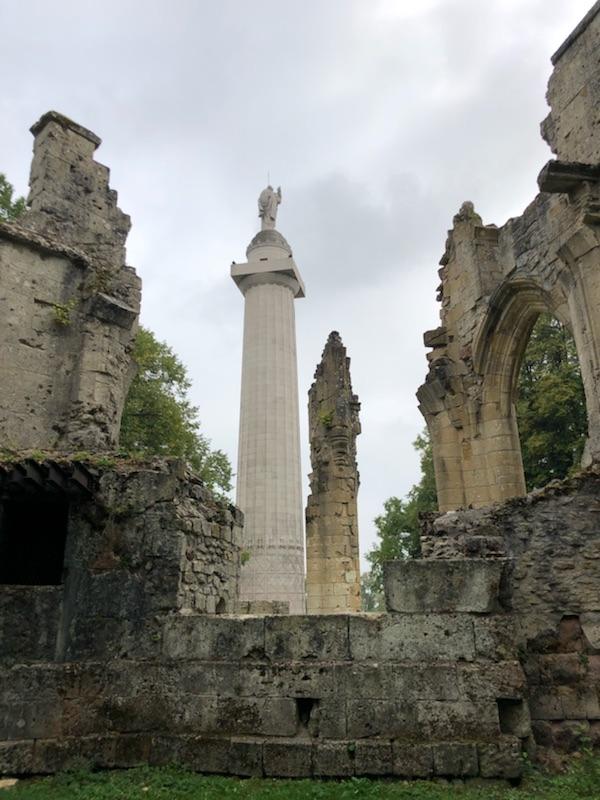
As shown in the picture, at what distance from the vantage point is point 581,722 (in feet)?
17.1

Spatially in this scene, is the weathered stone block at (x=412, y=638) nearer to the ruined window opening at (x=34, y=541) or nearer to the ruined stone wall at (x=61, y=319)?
the ruined window opening at (x=34, y=541)

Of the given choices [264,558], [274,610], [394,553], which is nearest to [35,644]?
[274,610]

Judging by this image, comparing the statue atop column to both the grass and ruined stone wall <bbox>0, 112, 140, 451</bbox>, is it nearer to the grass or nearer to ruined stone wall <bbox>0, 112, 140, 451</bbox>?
ruined stone wall <bbox>0, 112, 140, 451</bbox>

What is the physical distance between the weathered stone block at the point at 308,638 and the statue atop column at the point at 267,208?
28.0 m

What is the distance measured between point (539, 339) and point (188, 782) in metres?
20.1

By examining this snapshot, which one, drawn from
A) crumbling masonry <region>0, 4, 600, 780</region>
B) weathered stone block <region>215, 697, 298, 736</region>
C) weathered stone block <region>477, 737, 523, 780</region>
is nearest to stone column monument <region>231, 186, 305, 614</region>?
crumbling masonry <region>0, 4, 600, 780</region>

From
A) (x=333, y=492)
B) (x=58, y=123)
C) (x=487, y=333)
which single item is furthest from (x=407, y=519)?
(x=58, y=123)

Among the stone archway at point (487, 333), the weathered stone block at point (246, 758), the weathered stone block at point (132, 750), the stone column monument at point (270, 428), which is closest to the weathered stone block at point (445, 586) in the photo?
the weathered stone block at point (246, 758)

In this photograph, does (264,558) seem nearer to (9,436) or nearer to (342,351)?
(342,351)

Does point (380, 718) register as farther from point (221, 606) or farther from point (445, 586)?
point (221, 606)

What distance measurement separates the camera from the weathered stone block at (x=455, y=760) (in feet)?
15.6

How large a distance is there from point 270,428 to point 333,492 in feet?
36.3

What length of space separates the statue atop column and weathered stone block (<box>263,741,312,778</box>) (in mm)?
28697

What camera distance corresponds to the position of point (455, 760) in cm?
479
